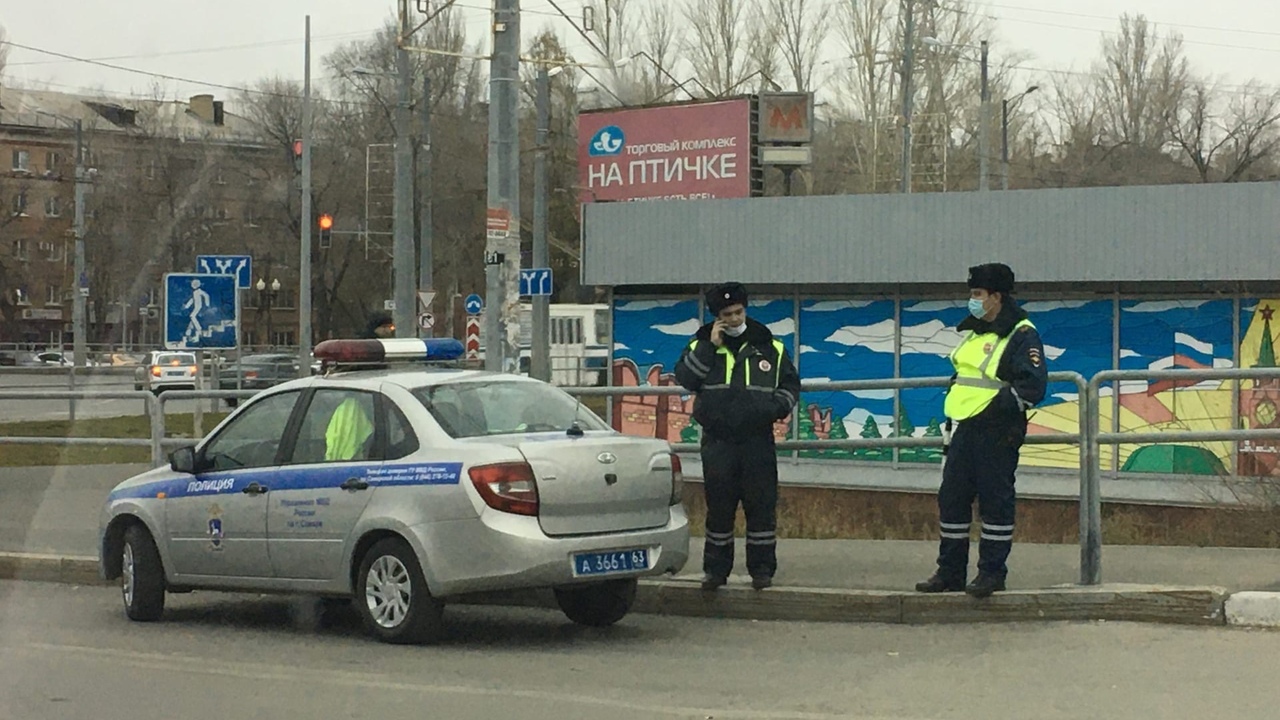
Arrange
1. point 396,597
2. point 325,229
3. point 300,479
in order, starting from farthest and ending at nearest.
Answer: point 325,229 → point 300,479 → point 396,597

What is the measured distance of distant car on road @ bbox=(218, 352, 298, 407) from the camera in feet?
129

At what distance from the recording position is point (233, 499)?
31.6 feet

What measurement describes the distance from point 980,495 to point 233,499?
433 cm

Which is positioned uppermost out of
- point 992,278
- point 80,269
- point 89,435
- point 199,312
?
point 80,269

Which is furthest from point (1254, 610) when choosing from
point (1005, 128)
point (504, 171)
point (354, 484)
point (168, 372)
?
point (1005, 128)

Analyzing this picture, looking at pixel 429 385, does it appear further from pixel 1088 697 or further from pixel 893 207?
pixel 893 207

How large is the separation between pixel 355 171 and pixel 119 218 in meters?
10.1

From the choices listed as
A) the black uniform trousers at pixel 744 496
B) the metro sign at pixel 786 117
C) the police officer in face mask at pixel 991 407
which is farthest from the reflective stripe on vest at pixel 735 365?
the metro sign at pixel 786 117

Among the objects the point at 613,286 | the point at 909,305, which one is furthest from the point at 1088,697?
the point at 613,286

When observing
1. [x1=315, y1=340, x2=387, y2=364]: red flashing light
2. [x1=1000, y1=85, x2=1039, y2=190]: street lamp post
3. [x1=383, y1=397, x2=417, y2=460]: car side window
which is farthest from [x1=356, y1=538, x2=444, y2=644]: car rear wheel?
[x1=1000, y1=85, x2=1039, y2=190]: street lamp post

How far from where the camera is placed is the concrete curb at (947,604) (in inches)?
338

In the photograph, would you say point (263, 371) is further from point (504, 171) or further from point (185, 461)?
point (185, 461)

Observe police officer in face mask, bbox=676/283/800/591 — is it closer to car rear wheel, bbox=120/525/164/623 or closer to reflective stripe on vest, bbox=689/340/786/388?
reflective stripe on vest, bbox=689/340/786/388

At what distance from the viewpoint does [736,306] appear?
9.48 meters
